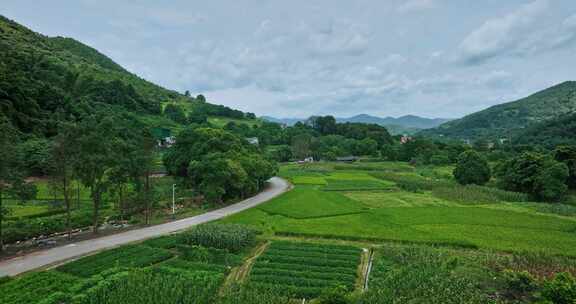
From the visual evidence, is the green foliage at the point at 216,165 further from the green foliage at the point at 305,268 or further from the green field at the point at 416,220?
the green foliage at the point at 305,268

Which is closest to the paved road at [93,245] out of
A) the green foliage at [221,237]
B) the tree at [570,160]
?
the green foliage at [221,237]

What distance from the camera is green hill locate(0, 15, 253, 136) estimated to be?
5862 centimetres

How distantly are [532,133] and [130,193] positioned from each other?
493 feet

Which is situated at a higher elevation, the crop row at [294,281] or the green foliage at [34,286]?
the green foliage at [34,286]

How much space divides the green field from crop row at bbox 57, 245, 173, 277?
10.1 metres

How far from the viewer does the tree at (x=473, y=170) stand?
5812 cm

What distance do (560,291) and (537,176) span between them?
38359 mm

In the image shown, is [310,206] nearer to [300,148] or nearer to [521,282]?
[521,282]

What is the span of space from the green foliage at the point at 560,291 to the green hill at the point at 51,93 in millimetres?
67866

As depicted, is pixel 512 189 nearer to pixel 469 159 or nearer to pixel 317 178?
pixel 469 159

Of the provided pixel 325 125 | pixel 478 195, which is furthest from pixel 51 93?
pixel 325 125

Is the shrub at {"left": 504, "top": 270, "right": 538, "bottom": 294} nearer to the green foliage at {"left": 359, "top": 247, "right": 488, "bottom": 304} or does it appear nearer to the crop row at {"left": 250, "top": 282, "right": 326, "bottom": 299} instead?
the green foliage at {"left": 359, "top": 247, "right": 488, "bottom": 304}

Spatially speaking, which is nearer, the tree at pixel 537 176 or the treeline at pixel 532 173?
the tree at pixel 537 176

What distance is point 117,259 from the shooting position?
21016 millimetres
